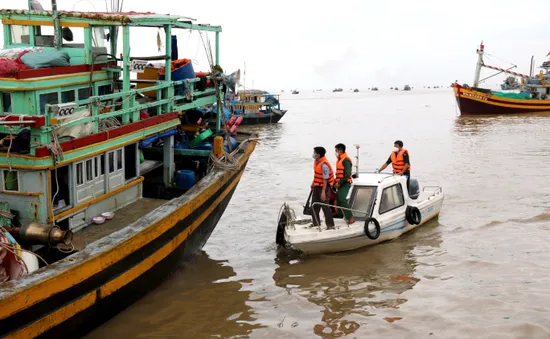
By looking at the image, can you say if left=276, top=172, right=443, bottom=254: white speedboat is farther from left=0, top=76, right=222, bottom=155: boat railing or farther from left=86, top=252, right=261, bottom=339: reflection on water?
left=0, top=76, right=222, bottom=155: boat railing

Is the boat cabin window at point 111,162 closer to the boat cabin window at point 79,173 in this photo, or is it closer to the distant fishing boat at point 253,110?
the boat cabin window at point 79,173

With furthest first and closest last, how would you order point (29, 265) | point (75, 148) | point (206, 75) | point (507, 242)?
1. point (206, 75)
2. point (507, 242)
3. point (75, 148)
4. point (29, 265)

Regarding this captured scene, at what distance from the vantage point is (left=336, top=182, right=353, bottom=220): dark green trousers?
1052 centimetres

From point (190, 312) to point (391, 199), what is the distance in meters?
4.84

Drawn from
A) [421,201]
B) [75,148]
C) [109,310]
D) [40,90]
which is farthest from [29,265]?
[421,201]

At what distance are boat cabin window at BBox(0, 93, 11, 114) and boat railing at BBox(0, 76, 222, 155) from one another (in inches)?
9.0

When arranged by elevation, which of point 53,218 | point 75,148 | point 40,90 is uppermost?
point 40,90

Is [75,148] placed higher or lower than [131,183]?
higher

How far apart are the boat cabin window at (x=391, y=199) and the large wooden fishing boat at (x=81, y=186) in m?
2.88

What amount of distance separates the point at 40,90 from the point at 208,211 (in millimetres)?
3326

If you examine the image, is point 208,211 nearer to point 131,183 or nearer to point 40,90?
point 131,183

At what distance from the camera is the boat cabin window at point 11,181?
7.08 m

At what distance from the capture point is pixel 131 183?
896 centimetres

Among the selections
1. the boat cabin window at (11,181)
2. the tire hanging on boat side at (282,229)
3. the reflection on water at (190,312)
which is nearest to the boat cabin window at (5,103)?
the boat cabin window at (11,181)
